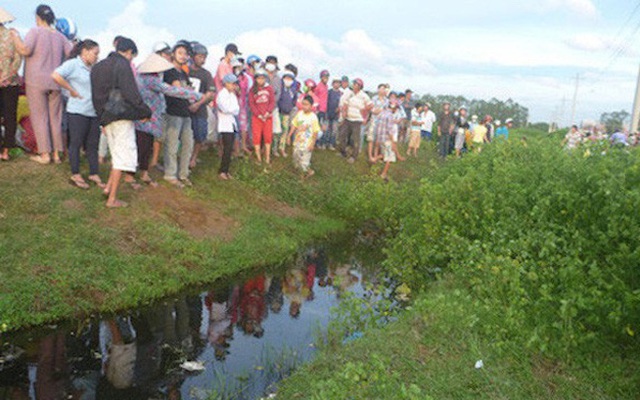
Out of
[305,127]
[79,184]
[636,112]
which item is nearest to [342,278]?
[79,184]

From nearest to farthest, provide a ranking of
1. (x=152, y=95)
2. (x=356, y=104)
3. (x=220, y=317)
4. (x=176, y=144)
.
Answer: (x=220, y=317)
(x=152, y=95)
(x=176, y=144)
(x=356, y=104)

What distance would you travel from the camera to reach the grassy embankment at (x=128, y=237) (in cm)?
561

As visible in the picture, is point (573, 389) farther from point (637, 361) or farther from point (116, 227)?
point (116, 227)

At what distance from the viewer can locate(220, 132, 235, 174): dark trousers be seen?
32.8 feet

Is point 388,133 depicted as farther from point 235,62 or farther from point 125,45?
point 125,45

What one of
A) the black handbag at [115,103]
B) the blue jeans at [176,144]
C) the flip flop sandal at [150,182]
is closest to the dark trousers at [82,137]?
the black handbag at [115,103]

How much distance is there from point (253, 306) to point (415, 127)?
14.0 m

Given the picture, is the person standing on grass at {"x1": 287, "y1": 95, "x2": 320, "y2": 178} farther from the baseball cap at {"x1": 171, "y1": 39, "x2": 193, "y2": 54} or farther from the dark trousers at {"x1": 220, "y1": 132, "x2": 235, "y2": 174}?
the baseball cap at {"x1": 171, "y1": 39, "x2": 193, "y2": 54}

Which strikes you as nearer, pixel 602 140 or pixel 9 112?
pixel 602 140

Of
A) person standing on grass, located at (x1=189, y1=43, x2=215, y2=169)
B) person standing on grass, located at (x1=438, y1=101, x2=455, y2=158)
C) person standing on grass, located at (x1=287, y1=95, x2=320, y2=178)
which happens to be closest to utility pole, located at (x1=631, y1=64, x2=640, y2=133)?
person standing on grass, located at (x1=438, y1=101, x2=455, y2=158)

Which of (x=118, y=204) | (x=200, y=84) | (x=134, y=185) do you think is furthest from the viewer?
(x=200, y=84)

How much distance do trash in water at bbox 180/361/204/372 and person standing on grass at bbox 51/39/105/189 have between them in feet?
12.2

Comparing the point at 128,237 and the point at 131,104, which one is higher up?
the point at 131,104

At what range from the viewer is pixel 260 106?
36.7 feet
